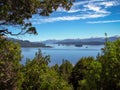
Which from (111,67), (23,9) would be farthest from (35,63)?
(23,9)

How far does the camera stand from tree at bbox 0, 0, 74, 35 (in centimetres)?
1660

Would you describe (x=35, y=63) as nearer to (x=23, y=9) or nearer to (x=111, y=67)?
(x=111, y=67)

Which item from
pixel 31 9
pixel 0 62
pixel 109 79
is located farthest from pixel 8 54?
pixel 109 79

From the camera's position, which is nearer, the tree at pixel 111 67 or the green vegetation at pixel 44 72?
the green vegetation at pixel 44 72

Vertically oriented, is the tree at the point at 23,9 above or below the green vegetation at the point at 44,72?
above

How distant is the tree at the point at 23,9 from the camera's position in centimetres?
1660

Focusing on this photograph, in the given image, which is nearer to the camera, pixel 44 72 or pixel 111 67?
pixel 111 67

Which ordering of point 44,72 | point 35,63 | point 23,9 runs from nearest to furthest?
1. point 23,9
2. point 35,63
3. point 44,72

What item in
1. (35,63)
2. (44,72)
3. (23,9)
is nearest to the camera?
(23,9)

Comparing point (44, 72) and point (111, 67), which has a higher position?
point (111, 67)

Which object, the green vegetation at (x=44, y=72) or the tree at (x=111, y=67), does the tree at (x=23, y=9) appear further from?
the tree at (x=111, y=67)

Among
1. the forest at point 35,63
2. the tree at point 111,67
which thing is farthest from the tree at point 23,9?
the tree at point 111,67

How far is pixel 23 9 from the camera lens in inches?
675

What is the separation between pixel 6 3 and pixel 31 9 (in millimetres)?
1334
